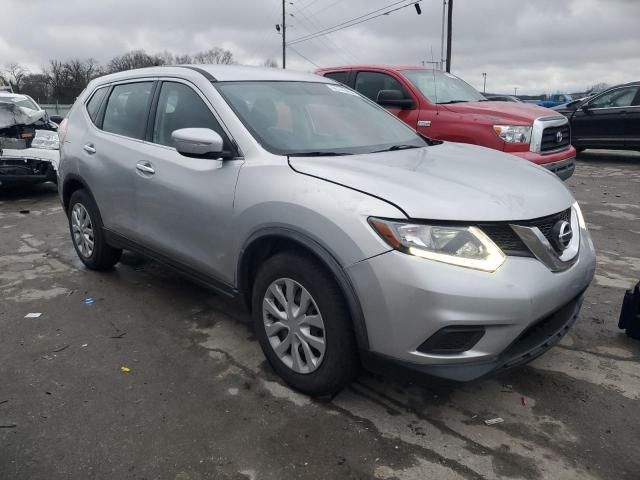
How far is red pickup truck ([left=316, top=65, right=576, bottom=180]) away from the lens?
6.17 metres

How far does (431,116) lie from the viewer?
21.9 feet

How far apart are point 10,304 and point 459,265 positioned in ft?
11.8

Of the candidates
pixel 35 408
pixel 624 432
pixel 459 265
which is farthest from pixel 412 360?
pixel 35 408

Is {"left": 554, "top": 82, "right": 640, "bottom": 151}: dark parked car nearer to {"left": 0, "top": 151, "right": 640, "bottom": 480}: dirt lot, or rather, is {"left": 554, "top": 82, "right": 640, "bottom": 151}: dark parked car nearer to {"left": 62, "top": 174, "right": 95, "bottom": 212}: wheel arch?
{"left": 0, "top": 151, "right": 640, "bottom": 480}: dirt lot

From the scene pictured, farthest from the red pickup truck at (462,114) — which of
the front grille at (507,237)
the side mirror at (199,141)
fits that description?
the side mirror at (199,141)

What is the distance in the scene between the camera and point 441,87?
7.28m

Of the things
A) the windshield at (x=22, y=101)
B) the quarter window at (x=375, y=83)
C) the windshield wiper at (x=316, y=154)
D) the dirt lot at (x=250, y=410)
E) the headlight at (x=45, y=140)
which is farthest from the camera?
the windshield at (x=22, y=101)

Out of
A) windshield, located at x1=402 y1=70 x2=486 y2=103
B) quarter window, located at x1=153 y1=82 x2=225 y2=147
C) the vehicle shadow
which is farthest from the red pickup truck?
the vehicle shadow

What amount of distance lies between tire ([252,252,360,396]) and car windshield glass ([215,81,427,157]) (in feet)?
2.35

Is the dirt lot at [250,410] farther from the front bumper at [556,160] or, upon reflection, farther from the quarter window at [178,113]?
the front bumper at [556,160]

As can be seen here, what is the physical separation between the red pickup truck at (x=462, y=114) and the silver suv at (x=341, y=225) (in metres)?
2.72

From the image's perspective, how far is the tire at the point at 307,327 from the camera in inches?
99.6

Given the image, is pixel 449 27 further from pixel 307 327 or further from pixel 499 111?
pixel 307 327

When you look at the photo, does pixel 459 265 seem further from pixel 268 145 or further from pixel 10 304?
pixel 10 304
